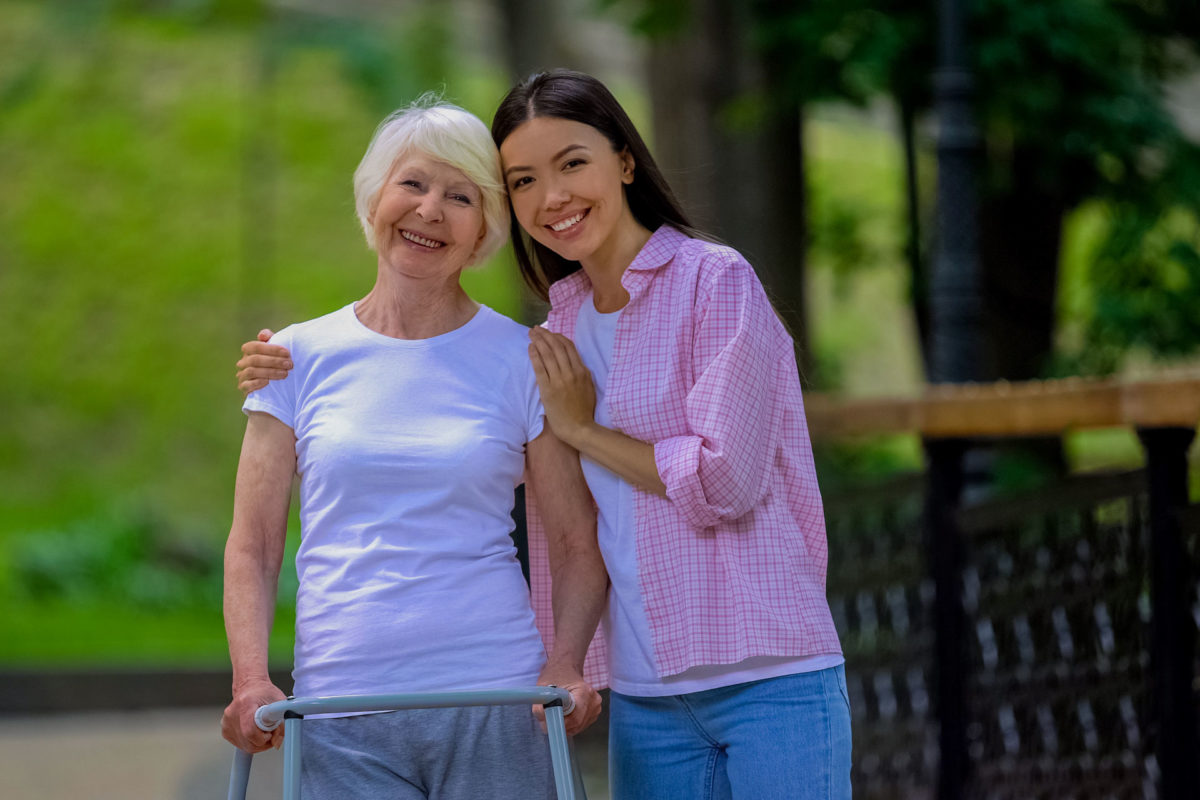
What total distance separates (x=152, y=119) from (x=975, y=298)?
12293 millimetres

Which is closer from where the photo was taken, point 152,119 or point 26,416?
point 26,416

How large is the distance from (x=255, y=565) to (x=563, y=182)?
0.71 metres

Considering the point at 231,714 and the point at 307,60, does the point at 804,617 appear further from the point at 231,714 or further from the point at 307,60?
the point at 307,60

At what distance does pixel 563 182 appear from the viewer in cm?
236

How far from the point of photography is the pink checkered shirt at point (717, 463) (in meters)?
2.22

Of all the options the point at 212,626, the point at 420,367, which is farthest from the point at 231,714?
the point at 212,626

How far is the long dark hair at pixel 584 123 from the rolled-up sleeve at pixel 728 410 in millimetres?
222

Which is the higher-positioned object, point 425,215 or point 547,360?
point 425,215

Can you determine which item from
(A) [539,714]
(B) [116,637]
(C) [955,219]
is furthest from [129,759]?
(A) [539,714]

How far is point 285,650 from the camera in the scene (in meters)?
10.6

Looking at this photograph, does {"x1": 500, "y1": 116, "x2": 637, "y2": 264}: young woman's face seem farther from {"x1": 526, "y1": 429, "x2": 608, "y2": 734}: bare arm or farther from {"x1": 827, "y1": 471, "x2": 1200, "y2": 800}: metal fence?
{"x1": 827, "y1": 471, "x2": 1200, "y2": 800}: metal fence

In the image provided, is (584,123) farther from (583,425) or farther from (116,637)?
(116,637)

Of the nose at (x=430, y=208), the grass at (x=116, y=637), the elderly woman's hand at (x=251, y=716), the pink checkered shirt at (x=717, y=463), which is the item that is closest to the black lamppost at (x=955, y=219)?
the pink checkered shirt at (x=717, y=463)

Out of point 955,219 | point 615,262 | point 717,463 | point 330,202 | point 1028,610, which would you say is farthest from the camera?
point 330,202
